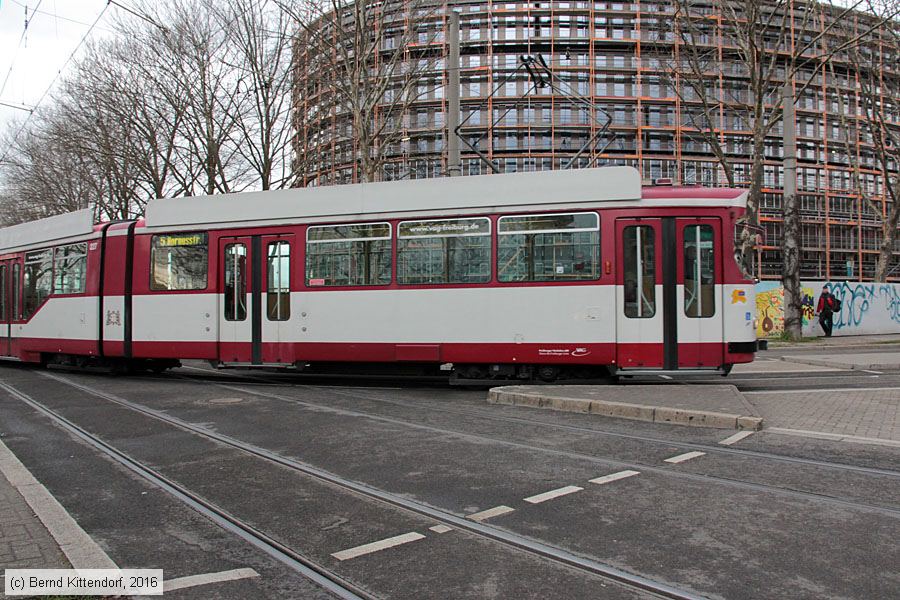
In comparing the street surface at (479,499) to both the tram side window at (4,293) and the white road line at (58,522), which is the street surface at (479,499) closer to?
the white road line at (58,522)

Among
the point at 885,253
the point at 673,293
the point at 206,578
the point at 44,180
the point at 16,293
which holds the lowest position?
the point at 206,578

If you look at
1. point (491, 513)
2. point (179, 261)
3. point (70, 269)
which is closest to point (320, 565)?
point (491, 513)

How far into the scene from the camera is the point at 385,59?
2634 centimetres

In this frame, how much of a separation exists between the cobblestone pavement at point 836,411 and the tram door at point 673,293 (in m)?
1.17

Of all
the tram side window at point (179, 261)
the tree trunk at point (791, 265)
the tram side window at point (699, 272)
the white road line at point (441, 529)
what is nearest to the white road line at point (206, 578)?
the white road line at point (441, 529)

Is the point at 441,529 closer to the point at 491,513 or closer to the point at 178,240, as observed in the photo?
the point at 491,513

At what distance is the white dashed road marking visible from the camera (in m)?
4.41

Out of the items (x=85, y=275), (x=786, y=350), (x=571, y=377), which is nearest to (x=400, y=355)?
(x=571, y=377)

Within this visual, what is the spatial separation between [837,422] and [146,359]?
12.9 m

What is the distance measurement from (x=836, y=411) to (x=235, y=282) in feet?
32.2

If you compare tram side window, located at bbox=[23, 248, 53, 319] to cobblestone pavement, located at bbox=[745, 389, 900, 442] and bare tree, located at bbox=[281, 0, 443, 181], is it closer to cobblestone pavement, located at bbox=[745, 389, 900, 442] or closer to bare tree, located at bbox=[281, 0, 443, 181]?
bare tree, located at bbox=[281, 0, 443, 181]

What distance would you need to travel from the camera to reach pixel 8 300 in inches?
625

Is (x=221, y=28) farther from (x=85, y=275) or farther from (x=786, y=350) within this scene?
(x=786, y=350)

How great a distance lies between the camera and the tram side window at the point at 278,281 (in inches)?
451
